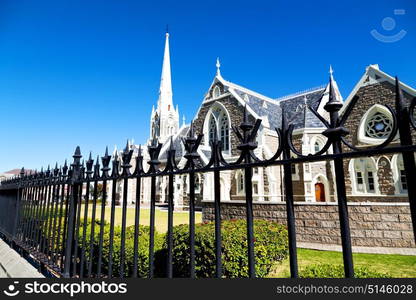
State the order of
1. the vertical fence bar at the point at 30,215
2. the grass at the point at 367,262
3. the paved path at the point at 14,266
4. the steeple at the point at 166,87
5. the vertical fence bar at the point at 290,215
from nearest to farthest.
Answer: the vertical fence bar at the point at 290,215 < the paved path at the point at 14,266 < the vertical fence bar at the point at 30,215 < the grass at the point at 367,262 < the steeple at the point at 166,87

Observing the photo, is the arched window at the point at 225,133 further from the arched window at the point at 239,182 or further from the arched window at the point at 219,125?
the arched window at the point at 239,182

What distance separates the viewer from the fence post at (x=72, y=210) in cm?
324

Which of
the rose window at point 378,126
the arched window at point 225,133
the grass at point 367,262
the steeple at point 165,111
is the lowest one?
the grass at point 367,262

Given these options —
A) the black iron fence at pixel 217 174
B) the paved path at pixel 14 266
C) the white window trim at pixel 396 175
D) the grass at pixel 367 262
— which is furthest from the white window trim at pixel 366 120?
the paved path at pixel 14 266

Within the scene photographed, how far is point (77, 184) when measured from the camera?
3547mm

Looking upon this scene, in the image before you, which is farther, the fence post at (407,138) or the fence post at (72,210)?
the fence post at (72,210)

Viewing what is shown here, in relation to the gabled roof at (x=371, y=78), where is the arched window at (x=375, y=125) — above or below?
below

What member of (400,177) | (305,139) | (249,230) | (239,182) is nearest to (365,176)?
(400,177)

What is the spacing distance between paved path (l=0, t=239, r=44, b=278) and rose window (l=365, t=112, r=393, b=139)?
57.2ft

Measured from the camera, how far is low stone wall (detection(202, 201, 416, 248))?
834 centimetres

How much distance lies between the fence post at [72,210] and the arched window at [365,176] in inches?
655

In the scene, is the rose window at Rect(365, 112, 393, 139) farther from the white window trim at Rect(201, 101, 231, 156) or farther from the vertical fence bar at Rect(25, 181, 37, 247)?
the vertical fence bar at Rect(25, 181, 37, 247)

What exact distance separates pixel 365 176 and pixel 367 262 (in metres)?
10.7


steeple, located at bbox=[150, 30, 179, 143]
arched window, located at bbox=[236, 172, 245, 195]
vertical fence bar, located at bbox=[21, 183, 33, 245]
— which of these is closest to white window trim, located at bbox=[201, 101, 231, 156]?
arched window, located at bbox=[236, 172, 245, 195]
